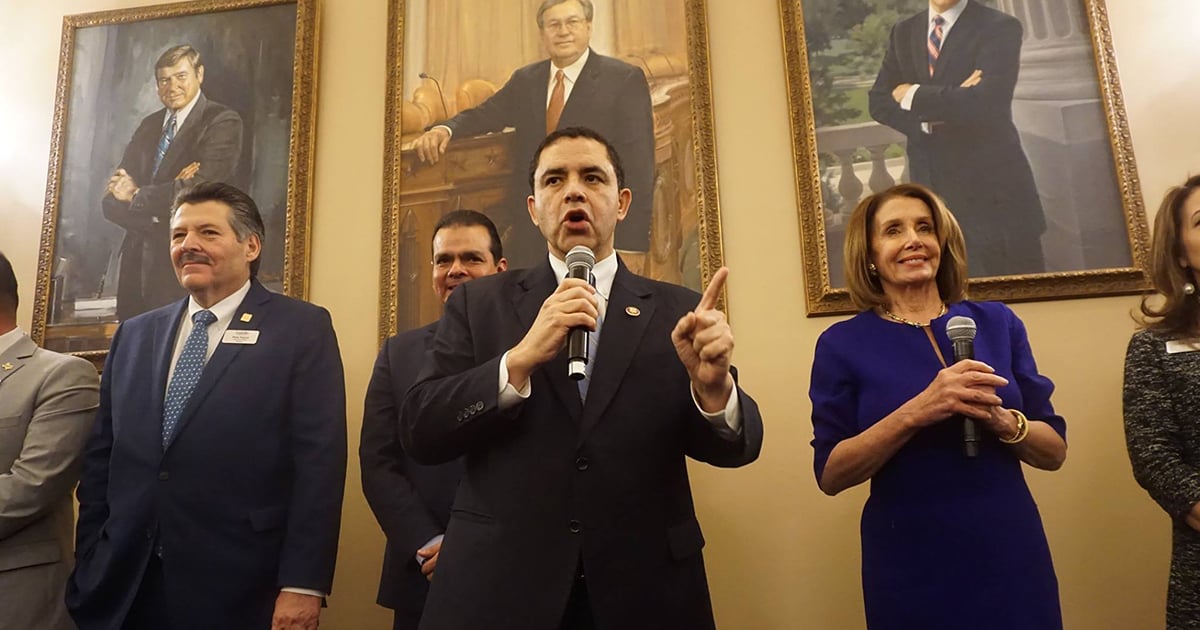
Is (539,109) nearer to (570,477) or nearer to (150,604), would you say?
(570,477)

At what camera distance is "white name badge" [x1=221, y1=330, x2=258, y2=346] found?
234cm

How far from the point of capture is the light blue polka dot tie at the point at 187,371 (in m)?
2.24

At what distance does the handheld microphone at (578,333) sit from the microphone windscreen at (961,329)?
884 millimetres

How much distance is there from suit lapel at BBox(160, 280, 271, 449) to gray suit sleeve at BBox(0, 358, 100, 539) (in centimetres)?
47

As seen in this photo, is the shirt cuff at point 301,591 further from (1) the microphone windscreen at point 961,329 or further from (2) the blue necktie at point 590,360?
(1) the microphone windscreen at point 961,329

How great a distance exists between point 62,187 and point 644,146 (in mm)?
2641

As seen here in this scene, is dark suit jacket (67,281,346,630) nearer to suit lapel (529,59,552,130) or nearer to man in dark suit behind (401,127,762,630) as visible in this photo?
man in dark suit behind (401,127,762,630)

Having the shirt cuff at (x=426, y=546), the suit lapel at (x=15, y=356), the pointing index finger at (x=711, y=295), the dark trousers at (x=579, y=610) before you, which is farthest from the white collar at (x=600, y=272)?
the suit lapel at (x=15, y=356)

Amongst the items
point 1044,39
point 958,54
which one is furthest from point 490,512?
point 1044,39

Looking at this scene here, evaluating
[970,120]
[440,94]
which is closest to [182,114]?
[440,94]

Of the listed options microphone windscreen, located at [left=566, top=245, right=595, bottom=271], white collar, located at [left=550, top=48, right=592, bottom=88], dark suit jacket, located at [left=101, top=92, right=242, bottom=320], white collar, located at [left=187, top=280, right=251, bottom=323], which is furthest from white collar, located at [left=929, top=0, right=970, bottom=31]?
dark suit jacket, located at [left=101, top=92, right=242, bottom=320]

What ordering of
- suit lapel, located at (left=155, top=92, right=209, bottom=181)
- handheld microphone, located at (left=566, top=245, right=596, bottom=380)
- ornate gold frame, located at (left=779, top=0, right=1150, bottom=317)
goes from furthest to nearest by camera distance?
suit lapel, located at (left=155, top=92, right=209, bottom=181) < ornate gold frame, located at (left=779, top=0, right=1150, bottom=317) < handheld microphone, located at (left=566, top=245, right=596, bottom=380)

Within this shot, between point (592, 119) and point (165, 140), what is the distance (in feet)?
6.45

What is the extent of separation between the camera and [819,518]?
2756 millimetres
